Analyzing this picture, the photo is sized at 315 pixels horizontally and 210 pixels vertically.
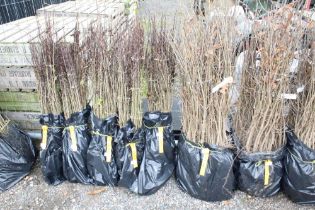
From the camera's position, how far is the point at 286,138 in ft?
7.63

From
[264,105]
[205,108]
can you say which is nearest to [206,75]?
[205,108]

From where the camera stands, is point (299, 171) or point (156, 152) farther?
point (156, 152)

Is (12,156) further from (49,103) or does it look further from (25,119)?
(49,103)

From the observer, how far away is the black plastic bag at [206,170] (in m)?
2.22

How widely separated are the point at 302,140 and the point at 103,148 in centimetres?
155

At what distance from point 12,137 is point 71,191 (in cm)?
71

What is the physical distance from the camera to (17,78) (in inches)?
107

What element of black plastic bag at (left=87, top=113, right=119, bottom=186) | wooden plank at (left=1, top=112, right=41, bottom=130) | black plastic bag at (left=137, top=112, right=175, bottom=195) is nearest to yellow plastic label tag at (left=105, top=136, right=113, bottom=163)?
black plastic bag at (left=87, top=113, right=119, bottom=186)

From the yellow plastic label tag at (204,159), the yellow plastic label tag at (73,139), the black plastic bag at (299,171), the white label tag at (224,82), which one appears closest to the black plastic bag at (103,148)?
the yellow plastic label tag at (73,139)

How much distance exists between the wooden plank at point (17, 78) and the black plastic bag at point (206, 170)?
1480 millimetres

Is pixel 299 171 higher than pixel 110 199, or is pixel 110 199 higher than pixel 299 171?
pixel 299 171

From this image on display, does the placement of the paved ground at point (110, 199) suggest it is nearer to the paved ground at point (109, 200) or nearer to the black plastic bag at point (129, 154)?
the paved ground at point (109, 200)

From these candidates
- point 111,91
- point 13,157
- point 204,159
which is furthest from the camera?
point 13,157

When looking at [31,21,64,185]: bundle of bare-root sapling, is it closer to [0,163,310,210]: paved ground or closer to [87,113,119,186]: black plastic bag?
[0,163,310,210]: paved ground
